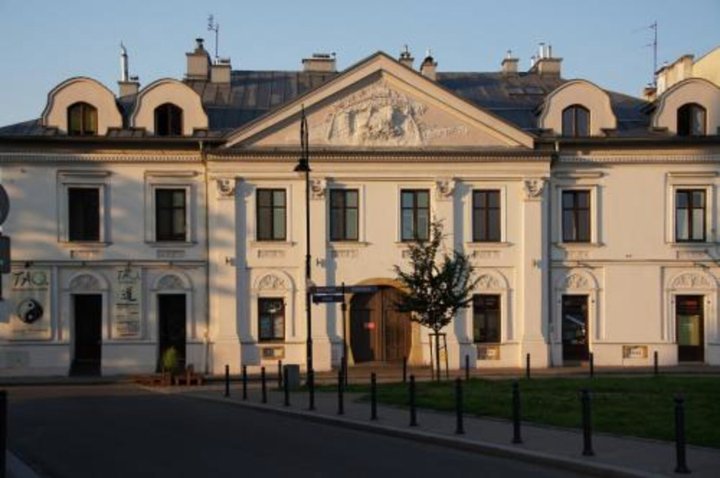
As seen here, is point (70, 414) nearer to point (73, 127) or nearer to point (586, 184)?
point (73, 127)

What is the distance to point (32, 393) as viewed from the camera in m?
28.9

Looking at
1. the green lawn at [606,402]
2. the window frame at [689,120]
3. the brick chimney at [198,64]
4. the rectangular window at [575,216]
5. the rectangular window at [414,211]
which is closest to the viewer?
the green lawn at [606,402]

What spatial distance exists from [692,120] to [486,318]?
1144 cm

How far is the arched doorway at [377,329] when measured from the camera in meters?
36.6

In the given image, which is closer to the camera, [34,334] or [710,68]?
[34,334]

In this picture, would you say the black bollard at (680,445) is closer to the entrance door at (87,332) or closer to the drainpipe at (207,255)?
the drainpipe at (207,255)

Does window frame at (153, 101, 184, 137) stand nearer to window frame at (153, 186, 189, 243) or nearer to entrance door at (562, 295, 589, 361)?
window frame at (153, 186, 189, 243)

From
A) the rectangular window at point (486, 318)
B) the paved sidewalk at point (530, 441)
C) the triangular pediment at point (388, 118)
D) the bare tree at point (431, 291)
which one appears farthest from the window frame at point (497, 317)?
the paved sidewalk at point (530, 441)

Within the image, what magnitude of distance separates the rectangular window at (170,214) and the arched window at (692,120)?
65.0 feet

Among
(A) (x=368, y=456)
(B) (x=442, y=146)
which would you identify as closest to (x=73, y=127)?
(B) (x=442, y=146)

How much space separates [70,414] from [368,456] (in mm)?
10110

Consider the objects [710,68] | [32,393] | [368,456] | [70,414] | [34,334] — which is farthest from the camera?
[710,68]

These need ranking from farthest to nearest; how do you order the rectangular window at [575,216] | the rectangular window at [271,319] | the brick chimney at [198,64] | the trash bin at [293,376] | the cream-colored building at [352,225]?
the brick chimney at [198,64] → the rectangular window at [575,216] → the rectangular window at [271,319] → the cream-colored building at [352,225] → the trash bin at [293,376]

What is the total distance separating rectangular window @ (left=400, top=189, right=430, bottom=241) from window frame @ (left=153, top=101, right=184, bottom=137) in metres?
9.08
